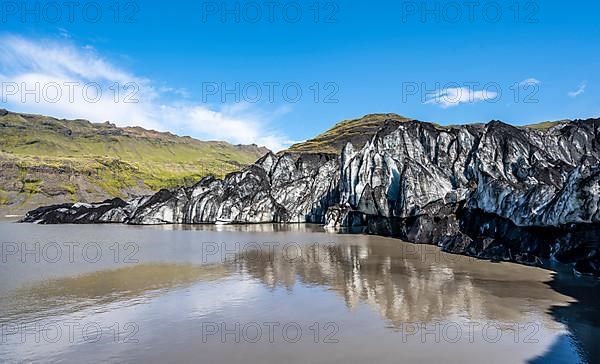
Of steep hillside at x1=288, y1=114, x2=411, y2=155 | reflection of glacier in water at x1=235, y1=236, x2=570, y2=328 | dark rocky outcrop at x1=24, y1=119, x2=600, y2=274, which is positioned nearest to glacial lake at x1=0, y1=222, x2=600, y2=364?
reflection of glacier in water at x1=235, y1=236, x2=570, y2=328

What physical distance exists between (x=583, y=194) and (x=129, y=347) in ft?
83.2

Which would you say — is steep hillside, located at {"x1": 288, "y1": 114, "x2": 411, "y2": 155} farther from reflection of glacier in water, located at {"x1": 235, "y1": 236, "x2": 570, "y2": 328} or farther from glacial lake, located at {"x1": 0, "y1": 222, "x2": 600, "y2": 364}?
glacial lake, located at {"x1": 0, "y1": 222, "x2": 600, "y2": 364}

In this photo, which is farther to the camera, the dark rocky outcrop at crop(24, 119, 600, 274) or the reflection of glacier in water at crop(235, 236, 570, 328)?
the dark rocky outcrop at crop(24, 119, 600, 274)

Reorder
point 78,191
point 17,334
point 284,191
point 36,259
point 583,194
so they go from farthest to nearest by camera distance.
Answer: point 78,191, point 284,191, point 36,259, point 583,194, point 17,334

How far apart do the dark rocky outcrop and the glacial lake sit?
4304 millimetres

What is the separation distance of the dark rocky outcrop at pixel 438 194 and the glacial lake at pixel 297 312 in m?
4.30

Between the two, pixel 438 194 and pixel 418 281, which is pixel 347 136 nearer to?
pixel 438 194

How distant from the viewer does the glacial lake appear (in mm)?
13328

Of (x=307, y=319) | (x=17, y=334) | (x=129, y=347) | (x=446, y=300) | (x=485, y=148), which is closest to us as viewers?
(x=129, y=347)

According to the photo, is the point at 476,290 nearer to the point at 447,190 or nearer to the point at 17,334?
the point at 17,334

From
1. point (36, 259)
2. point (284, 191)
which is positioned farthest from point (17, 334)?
point (284, 191)

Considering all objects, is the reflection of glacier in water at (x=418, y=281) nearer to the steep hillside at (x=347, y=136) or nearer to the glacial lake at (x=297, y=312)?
the glacial lake at (x=297, y=312)

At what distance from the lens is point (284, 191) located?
8706 centimetres

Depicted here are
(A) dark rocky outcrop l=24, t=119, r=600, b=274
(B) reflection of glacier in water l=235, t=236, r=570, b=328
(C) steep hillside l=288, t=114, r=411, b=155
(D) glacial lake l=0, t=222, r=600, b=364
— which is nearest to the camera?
(D) glacial lake l=0, t=222, r=600, b=364
